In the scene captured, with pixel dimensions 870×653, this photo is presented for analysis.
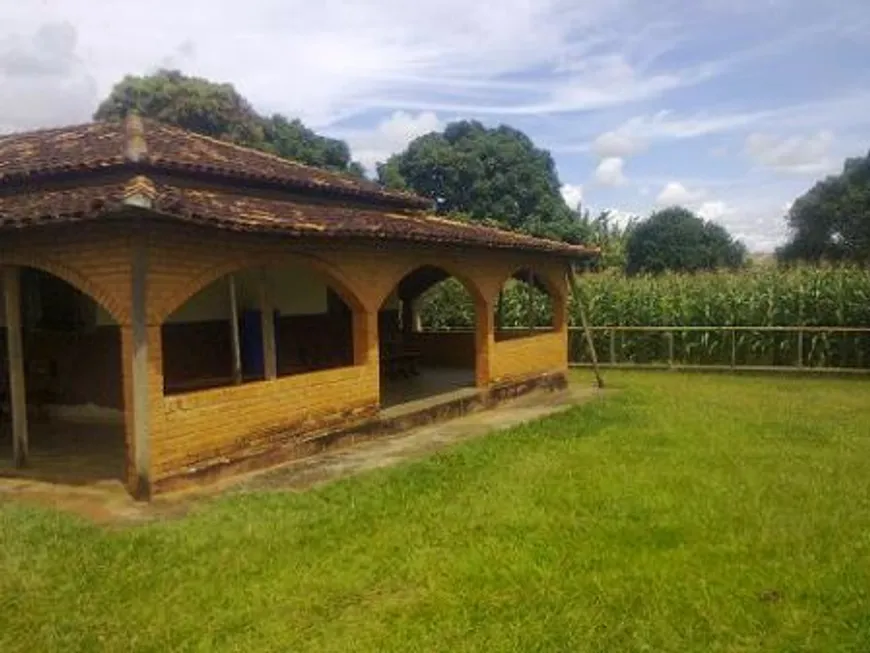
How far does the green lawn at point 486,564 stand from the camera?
16.3 feet

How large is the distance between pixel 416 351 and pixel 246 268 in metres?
8.07

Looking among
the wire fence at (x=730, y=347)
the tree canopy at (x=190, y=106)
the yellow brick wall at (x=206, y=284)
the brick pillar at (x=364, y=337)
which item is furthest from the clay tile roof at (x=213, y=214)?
the tree canopy at (x=190, y=106)

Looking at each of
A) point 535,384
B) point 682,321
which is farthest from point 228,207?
point 682,321

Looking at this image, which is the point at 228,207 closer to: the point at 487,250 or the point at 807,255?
the point at 487,250

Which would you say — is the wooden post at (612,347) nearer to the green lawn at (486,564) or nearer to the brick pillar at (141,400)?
the green lawn at (486,564)

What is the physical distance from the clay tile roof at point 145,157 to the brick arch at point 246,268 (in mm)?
2165

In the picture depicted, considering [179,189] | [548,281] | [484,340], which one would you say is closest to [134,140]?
[179,189]

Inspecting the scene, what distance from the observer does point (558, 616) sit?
517 centimetres

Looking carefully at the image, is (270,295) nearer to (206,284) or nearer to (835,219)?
(206,284)

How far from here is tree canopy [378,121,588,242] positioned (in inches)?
1590

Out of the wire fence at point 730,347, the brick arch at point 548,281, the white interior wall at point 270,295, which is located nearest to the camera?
the white interior wall at point 270,295

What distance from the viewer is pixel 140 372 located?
782 cm

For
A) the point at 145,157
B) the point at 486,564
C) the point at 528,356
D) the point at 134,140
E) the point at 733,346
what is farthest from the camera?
the point at 733,346

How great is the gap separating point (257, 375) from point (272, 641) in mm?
7906
